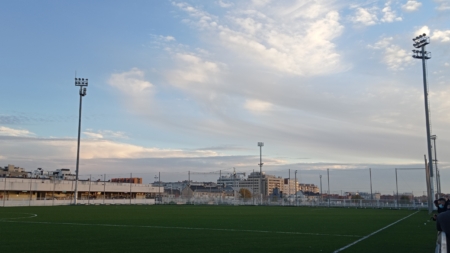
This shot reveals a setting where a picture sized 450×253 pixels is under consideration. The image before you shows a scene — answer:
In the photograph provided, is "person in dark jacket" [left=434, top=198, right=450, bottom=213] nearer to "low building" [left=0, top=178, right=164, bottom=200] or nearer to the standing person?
the standing person

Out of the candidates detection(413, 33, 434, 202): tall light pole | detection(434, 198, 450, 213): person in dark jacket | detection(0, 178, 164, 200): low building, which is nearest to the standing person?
detection(434, 198, 450, 213): person in dark jacket

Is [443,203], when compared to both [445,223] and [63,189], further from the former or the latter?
[63,189]

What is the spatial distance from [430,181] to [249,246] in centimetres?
2764

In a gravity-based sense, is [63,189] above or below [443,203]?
above

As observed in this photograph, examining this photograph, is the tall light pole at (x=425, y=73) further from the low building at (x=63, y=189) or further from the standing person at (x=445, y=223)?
the low building at (x=63, y=189)

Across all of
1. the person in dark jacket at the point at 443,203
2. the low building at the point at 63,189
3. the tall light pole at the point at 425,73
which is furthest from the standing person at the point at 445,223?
the low building at the point at 63,189

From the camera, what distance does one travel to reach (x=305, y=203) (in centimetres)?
6112

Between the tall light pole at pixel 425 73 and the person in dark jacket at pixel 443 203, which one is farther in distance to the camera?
the tall light pole at pixel 425 73

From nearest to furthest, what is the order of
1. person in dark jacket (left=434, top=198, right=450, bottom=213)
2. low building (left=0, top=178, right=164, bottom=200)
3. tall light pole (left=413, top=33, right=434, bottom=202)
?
person in dark jacket (left=434, top=198, right=450, bottom=213)
tall light pole (left=413, top=33, right=434, bottom=202)
low building (left=0, top=178, right=164, bottom=200)

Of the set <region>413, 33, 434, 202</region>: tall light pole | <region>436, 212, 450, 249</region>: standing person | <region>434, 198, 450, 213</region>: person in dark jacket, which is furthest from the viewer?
<region>413, 33, 434, 202</region>: tall light pole

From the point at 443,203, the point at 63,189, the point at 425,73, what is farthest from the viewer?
the point at 63,189

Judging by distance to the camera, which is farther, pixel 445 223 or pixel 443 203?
pixel 443 203

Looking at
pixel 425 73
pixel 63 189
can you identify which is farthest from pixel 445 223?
pixel 63 189

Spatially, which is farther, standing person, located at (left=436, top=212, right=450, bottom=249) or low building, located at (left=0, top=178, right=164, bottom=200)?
low building, located at (left=0, top=178, right=164, bottom=200)
